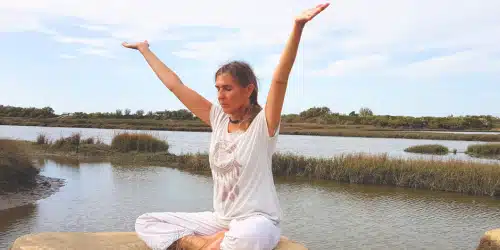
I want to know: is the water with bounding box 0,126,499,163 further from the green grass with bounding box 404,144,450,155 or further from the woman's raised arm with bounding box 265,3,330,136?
the woman's raised arm with bounding box 265,3,330,136

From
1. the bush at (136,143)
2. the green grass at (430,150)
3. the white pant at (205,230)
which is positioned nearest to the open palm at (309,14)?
the white pant at (205,230)

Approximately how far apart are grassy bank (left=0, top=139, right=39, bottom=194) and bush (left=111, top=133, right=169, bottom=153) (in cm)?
852

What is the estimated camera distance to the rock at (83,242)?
2.89 meters

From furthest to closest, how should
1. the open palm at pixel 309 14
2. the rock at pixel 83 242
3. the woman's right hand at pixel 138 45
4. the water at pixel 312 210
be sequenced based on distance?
the water at pixel 312 210, the woman's right hand at pixel 138 45, the rock at pixel 83 242, the open palm at pixel 309 14

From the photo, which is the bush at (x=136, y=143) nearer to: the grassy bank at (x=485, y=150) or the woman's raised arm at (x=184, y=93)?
the grassy bank at (x=485, y=150)

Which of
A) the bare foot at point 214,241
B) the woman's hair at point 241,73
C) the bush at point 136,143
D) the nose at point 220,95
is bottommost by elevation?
the bush at point 136,143

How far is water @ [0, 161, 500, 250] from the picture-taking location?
7.57m

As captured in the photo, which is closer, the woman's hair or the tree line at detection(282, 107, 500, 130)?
the woman's hair

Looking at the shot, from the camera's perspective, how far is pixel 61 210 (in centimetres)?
889

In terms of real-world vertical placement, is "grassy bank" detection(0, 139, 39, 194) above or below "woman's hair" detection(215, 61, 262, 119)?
below

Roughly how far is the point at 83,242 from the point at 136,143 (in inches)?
719

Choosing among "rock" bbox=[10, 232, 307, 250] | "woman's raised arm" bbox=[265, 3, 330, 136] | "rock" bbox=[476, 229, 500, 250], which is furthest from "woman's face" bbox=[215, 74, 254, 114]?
"rock" bbox=[476, 229, 500, 250]

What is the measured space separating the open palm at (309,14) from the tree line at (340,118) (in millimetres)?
57487

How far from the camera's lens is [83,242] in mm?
3023
